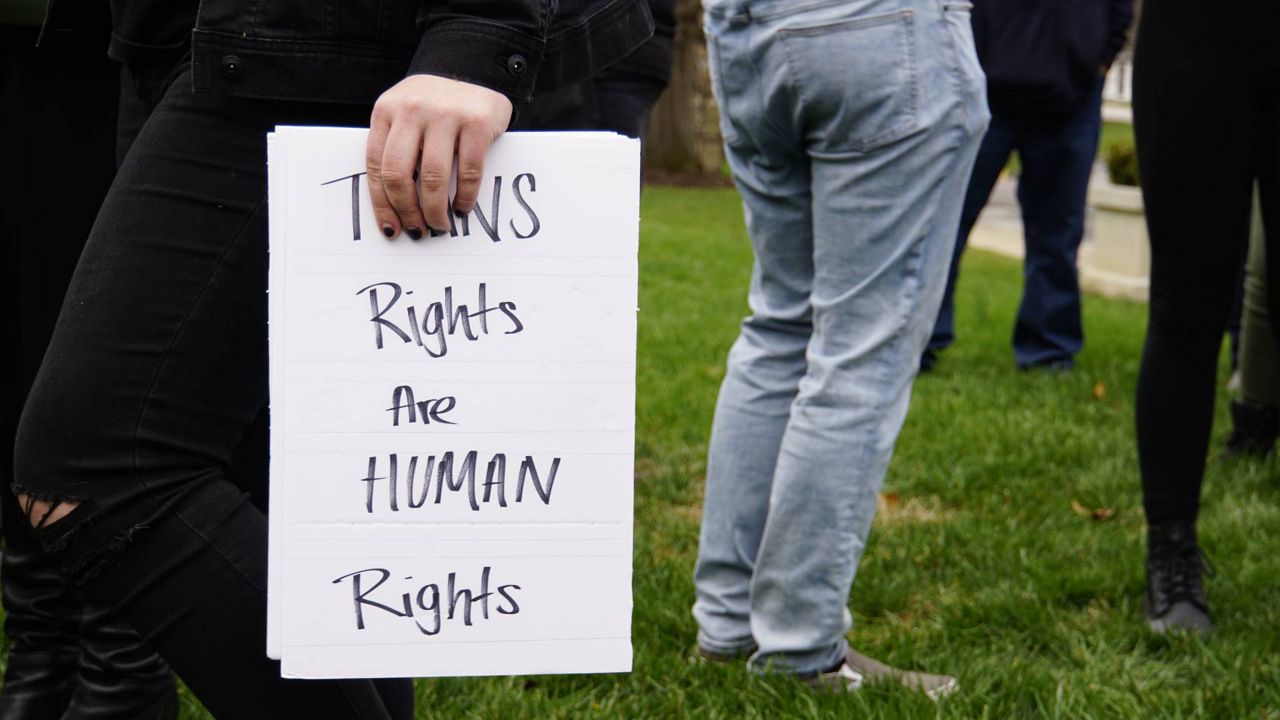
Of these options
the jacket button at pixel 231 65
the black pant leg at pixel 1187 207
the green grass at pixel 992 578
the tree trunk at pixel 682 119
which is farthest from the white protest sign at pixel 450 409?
the tree trunk at pixel 682 119

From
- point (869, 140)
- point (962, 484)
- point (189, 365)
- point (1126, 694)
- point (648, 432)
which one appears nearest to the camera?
point (189, 365)

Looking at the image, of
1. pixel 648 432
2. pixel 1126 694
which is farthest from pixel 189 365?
pixel 648 432

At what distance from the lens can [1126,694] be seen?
2.34 m

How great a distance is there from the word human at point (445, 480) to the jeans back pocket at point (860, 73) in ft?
3.18

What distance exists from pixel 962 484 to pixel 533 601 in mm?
2468

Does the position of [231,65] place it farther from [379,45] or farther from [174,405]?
[174,405]

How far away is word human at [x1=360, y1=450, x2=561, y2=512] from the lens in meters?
1.36

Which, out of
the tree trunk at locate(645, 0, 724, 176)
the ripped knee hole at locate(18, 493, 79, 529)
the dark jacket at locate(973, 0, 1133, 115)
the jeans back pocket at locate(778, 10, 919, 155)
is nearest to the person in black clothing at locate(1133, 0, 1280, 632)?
the jeans back pocket at locate(778, 10, 919, 155)

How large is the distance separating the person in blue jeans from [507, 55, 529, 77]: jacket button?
373cm

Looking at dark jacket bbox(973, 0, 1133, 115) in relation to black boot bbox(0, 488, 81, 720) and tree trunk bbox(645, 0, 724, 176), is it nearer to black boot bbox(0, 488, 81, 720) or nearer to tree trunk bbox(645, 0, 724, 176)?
black boot bbox(0, 488, 81, 720)

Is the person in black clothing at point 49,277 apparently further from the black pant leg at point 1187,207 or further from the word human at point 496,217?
the black pant leg at point 1187,207

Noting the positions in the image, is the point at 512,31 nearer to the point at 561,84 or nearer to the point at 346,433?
the point at 561,84

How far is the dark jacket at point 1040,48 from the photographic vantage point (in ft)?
15.8

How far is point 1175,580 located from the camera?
2727 mm
